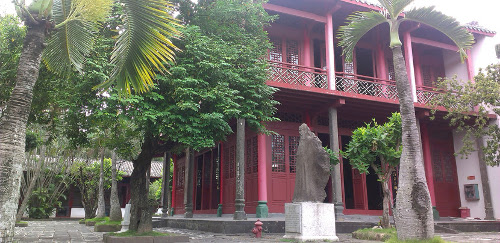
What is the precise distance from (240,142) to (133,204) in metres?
3.80

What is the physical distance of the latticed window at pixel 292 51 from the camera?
45.7 feet

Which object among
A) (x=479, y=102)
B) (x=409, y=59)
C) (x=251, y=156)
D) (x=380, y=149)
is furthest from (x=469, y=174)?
(x=251, y=156)

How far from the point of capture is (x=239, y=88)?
333 inches

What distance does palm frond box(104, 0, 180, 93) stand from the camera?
429 centimetres

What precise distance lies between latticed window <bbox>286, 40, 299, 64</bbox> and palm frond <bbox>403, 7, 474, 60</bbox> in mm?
7318

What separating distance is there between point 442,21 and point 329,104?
596cm

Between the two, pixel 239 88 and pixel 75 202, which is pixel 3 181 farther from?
pixel 75 202

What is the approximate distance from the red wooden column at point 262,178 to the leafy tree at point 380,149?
3.27 meters

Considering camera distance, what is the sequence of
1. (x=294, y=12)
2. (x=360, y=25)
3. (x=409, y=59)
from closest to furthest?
(x=360, y=25)
(x=294, y=12)
(x=409, y=59)

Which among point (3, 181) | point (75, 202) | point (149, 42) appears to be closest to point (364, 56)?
point (149, 42)

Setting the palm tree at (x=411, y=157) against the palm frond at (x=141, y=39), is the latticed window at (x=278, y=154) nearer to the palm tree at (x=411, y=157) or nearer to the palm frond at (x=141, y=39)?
the palm tree at (x=411, y=157)

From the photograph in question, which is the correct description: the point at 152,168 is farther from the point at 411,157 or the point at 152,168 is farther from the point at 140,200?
the point at 411,157

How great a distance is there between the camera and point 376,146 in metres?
8.84

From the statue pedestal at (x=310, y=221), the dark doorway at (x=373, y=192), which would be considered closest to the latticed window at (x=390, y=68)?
the dark doorway at (x=373, y=192)
